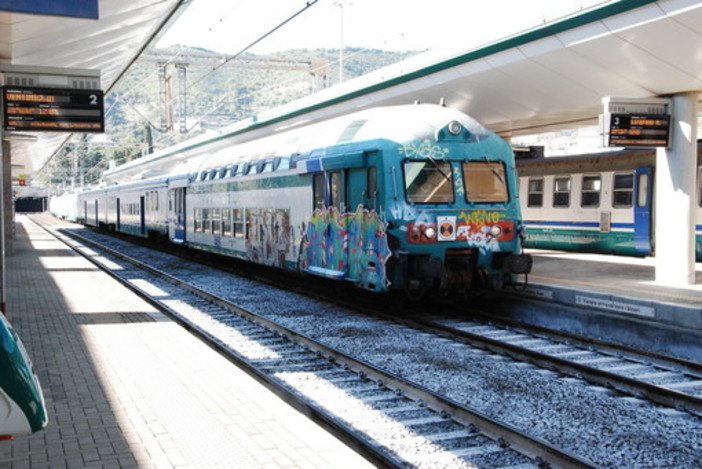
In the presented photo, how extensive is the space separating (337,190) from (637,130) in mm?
5413

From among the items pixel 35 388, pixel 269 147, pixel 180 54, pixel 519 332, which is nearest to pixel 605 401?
pixel 519 332

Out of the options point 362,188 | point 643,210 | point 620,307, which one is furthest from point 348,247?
point 643,210

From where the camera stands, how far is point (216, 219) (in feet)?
63.0

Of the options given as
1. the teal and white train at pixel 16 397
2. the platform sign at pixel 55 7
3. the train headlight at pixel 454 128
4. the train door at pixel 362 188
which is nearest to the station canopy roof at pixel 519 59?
the train headlight at pixel 454 128

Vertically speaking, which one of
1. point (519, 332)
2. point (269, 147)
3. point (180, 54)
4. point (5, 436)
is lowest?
point (519, 332)

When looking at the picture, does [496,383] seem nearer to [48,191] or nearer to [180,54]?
[180,54]

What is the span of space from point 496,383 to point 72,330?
19.3 feet

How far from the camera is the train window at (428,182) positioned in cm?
1104

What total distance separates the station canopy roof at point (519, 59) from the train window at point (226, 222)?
4.09 m

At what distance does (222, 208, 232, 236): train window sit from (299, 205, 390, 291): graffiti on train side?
4915 millimetres

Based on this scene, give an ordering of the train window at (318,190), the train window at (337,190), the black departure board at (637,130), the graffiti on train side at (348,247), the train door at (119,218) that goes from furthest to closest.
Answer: the train door at (119,218)
the black departure board at (637,130)
the train window at (318,190)
the train window at (337,190)
the graffiti on train side at (348,247)

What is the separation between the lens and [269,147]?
1570 centimetres

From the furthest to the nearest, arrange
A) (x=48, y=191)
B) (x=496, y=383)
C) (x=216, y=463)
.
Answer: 1. (x=48, y=191)
2. (x=496, y=383)
3. (x=216, y=463)

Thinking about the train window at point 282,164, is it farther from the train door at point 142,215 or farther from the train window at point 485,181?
the train door at point 142,215
